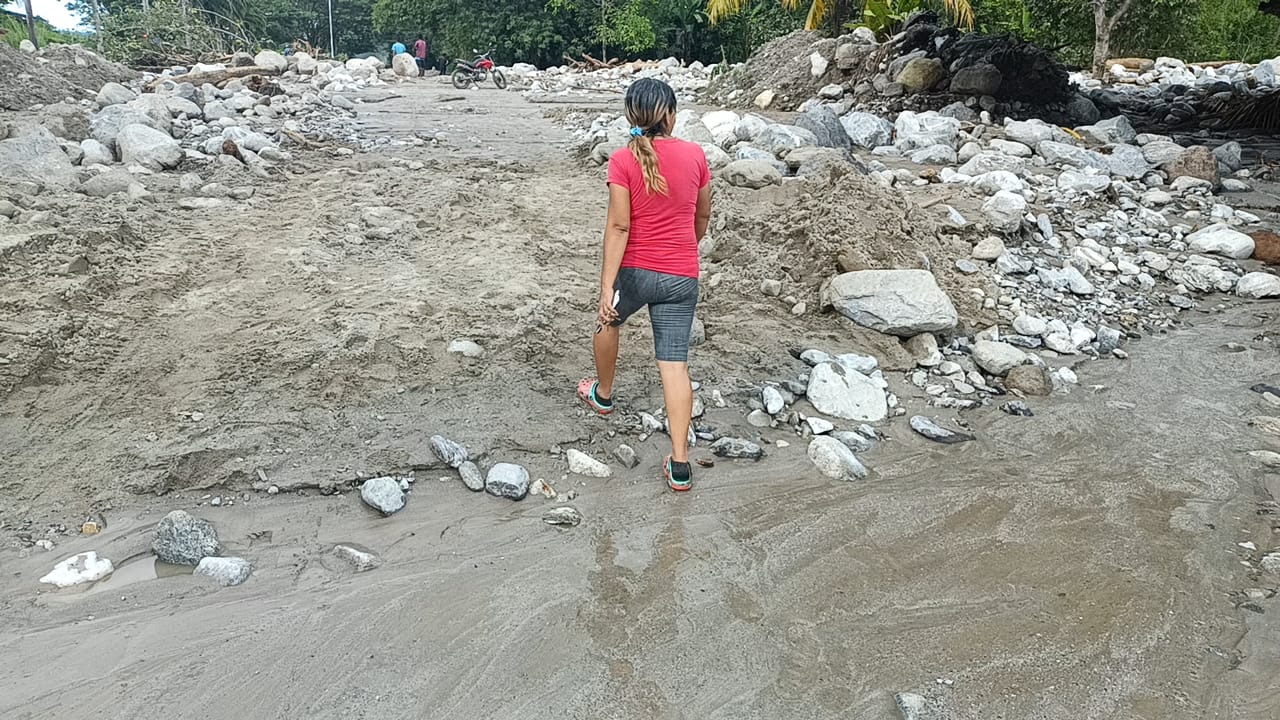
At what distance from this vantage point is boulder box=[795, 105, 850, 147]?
29.7 feet

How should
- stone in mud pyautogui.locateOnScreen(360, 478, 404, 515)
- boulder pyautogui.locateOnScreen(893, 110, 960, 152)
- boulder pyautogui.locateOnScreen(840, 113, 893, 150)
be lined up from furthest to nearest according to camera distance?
1. boulder pyautogui.locateOnScreen(840, 113, 893, 150)
2. boulder pyautogui.locateOnScreen(893, 110, 960, 152)
3. stone in mud pyautogui.locateOnScreen(360, 478, 404, 515)

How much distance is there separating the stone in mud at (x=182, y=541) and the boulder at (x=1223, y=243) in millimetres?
7369

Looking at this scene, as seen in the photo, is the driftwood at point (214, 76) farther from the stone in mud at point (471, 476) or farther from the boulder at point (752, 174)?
the stone in mud at point (471, 476)

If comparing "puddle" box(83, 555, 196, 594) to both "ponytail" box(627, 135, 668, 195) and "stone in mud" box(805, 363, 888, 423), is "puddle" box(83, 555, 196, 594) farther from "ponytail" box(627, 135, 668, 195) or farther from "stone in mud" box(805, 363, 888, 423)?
"stone in mud" box(805, 363, 888, 423)

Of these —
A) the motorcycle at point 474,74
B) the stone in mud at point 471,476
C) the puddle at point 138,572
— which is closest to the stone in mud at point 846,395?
the stone in mud at point 471,476

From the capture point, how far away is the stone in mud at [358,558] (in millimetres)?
2771

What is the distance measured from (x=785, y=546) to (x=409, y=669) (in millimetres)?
1402

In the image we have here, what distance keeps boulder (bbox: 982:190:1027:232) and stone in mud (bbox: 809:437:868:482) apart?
3.59 metres

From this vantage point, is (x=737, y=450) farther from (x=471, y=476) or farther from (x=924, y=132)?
(x=924, y=132)

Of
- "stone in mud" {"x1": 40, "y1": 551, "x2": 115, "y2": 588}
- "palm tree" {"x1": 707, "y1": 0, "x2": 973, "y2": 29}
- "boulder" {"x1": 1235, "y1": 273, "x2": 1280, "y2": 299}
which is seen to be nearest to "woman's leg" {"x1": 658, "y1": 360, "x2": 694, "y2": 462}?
"stone in mud" {"x1": 40, "y1": 551, "x2": 115, "y2": 588}

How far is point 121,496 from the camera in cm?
304

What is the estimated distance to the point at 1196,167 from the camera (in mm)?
8305

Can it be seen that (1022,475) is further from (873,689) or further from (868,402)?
(873,689)

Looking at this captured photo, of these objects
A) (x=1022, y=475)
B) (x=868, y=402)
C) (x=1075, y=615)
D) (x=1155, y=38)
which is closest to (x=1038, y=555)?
(x=1075, y=615)
